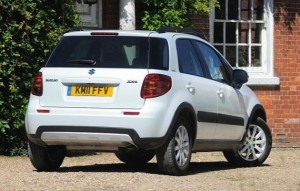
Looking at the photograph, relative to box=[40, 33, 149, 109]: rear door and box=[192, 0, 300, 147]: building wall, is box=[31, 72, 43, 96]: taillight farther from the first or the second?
box=[192, 0, 300, 147]: building wall

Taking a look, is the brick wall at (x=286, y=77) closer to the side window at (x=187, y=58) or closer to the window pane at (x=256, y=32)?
the window pane at (x=256, y=32)

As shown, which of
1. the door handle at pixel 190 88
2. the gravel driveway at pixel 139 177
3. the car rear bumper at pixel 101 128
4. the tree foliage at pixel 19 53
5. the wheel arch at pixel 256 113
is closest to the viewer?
the gravel driveway at pixel 139 177

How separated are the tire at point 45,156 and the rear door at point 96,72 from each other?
620mm

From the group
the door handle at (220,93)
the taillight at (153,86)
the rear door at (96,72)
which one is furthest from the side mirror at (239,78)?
the taillight at (153,86)

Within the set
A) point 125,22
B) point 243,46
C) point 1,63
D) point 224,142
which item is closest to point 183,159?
point 224,142

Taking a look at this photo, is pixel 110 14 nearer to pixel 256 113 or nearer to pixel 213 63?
pixel 256 113

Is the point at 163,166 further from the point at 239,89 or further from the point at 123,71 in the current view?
the point at 239,89

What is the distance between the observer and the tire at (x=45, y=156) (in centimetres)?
1041

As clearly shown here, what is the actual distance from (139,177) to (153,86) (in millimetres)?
931

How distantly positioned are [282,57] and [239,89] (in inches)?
255

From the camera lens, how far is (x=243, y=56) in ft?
59.3

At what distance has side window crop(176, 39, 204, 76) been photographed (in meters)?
10.5

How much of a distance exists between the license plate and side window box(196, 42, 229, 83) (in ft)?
5.75

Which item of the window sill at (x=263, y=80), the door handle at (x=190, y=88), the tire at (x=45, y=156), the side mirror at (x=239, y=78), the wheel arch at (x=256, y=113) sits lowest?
the window sill at (x=263, y=80)
